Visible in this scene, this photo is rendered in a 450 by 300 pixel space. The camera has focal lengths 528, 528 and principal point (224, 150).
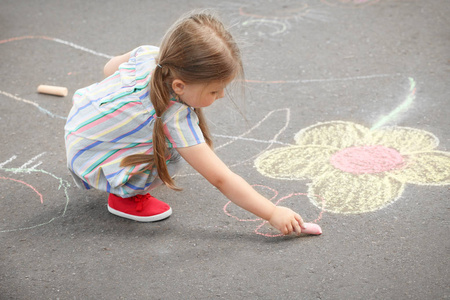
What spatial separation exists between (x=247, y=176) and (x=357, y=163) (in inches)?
18.0

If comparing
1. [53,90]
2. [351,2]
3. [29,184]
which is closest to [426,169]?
[29,184]

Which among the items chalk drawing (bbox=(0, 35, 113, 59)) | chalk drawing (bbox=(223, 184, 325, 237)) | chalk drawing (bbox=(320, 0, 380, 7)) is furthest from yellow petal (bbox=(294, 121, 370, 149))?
chalk drawing (bbox=(320, 0, 380, 7))

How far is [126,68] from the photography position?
6.15 ft

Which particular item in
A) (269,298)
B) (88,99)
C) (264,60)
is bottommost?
(269,298)

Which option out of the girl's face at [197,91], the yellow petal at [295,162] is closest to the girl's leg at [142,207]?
the girl's face at [197,91]

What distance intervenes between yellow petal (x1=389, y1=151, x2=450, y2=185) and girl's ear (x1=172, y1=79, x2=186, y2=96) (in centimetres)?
95

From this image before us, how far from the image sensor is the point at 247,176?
217 cm

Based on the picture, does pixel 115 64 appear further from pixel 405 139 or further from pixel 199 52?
pixel 405 139

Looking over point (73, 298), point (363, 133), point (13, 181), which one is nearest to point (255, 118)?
point (363, 133)

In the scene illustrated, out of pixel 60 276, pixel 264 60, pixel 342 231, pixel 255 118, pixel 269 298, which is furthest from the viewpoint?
pixel 264 60

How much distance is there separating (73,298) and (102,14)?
291 cm

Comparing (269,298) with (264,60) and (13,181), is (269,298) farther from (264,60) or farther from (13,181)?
(264,60)

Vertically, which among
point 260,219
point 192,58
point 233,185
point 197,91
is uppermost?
point 192,58

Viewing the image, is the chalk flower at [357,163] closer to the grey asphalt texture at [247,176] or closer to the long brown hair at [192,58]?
the grey asphalt texture at [247,176]
